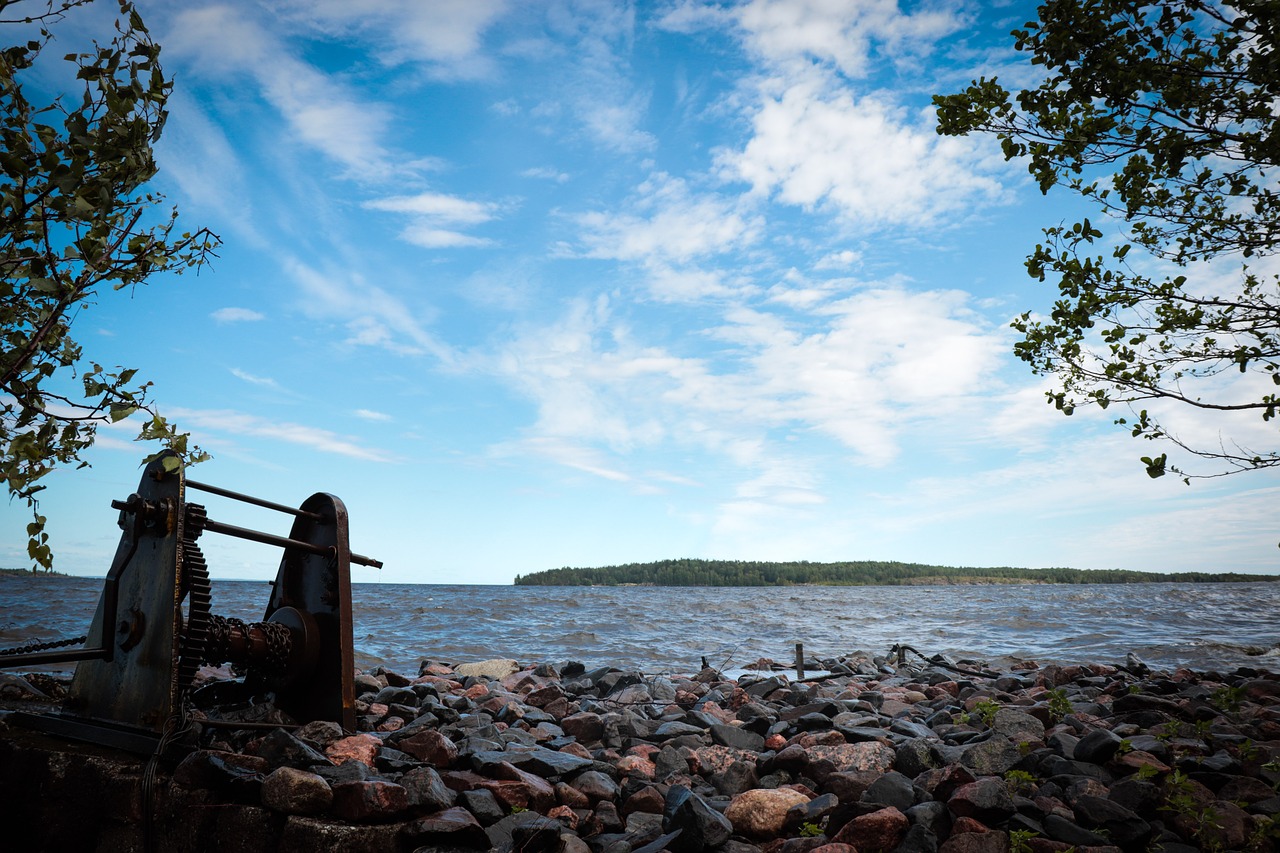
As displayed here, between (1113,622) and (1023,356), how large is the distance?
26139 millimetres

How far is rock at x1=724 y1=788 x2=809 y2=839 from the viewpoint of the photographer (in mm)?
4270

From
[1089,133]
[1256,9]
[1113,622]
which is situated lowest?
[1113,622]

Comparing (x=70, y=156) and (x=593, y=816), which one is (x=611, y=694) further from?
(x=70, y=156)

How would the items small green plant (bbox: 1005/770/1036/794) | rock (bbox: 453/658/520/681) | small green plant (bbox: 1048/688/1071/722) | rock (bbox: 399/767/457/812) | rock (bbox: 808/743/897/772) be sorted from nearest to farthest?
rock (bbox: 399/767/457/812), small green plant (bbox: 1005/770/1036/794), rock (bbox: 808/743/897/772), small green plant (bbox: 1048/688/1071/722), rock (bbox: 453/658/520/681)

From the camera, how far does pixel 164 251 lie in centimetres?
375

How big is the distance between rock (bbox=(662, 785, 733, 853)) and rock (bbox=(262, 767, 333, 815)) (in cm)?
191

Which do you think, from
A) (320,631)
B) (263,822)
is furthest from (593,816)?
(320,631)

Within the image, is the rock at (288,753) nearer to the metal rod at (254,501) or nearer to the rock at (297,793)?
the rock at (297,793)

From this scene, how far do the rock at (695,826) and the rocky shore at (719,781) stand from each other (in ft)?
0.04

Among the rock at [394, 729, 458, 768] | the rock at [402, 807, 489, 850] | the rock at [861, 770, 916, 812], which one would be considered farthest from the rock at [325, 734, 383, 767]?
the rock at [861, 770, 916, 812]

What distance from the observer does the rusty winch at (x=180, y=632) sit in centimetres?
434

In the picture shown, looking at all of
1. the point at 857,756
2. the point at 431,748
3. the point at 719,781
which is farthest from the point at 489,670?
the point at 857,756

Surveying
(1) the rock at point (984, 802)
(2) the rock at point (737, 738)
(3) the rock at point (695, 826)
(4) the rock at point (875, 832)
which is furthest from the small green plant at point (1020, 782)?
(2) the rock at point (737, 738)

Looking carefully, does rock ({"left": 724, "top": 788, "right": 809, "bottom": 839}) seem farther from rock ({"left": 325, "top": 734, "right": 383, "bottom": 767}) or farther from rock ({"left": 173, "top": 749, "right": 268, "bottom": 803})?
rock ({"left": 173, "top": 749, "right": 268, "bottom": 803})
